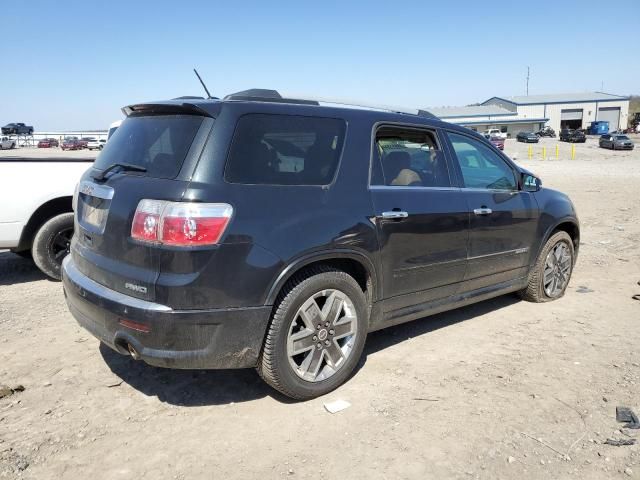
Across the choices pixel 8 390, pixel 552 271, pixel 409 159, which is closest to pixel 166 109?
pixel 409 159

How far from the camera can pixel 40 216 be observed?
19.1 feet

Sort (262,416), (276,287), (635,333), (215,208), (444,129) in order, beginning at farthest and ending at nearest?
(635,333), (444,129), (262,416), (276,287), (215,208)

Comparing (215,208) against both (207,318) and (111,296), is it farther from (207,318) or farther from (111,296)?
(111,296)

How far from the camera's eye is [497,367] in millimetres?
3865

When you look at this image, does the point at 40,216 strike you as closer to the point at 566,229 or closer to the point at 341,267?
the point at 341,267

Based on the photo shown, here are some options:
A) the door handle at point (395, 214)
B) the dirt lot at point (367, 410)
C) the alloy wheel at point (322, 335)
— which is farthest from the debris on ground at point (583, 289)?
the alloy wheel at point (322, 335)

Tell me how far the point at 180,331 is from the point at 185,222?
0.59 metres

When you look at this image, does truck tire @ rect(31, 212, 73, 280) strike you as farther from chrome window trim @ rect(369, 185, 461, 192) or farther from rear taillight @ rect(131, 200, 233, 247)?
chrome window trim @ rect(369, 185, 461, 192)

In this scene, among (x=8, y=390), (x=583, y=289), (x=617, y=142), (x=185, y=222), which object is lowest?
(x=617, y=142)

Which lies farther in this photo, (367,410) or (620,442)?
(367,410)

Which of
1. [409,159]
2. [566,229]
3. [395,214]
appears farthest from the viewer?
[566,229]

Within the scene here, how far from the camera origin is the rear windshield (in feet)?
9.72

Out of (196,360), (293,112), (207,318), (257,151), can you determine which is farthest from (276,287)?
(293,112)

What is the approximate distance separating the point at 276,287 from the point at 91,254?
122cm
